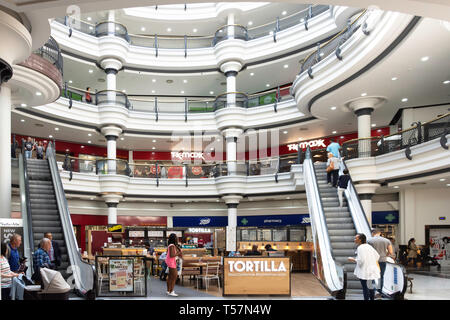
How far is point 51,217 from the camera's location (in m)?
11.6

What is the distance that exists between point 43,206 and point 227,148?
11.3 meters

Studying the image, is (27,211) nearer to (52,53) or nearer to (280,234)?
(52,53)

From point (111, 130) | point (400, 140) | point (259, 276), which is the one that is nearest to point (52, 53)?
point (111, 130)

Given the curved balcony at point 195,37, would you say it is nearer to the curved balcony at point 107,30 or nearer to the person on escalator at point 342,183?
the curved balcony at point 107,30

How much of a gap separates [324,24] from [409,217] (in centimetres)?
992

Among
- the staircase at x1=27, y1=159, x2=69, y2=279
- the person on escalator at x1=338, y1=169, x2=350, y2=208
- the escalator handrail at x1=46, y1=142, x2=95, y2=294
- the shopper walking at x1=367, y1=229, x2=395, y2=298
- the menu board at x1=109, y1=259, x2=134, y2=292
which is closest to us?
the shopper walking at x1=367, y1=229, x2=395, y2=298

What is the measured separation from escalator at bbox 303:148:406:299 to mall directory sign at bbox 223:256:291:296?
3.37 feet

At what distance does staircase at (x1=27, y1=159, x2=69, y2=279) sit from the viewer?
10.7 meters

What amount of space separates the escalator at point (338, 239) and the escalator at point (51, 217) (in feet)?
18.0

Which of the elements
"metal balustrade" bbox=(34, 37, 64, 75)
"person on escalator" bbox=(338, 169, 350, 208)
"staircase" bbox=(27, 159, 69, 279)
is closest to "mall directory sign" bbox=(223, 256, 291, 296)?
"person on escalator" bbox=(338, 169, 350, 208)

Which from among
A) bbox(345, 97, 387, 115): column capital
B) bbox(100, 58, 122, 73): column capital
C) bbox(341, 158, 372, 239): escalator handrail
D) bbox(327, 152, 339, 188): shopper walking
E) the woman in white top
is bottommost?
the woman in white top

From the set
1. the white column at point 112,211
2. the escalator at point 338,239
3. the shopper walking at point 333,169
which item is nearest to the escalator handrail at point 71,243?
the escalator at point 338,239

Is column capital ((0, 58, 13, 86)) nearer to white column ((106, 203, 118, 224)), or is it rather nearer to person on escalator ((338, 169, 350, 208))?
person on escalator ((338, 169, 350, 208))
